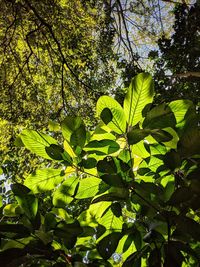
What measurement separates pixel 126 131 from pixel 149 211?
0.64 ft

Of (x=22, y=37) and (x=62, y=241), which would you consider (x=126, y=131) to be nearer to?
(x=62, y=241)

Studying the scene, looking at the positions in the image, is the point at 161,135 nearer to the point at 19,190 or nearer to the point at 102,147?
the point at 102,147

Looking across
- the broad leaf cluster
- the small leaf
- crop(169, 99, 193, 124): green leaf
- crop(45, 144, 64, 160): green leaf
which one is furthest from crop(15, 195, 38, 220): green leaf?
crop(169, 99, 193, 124): green leaf

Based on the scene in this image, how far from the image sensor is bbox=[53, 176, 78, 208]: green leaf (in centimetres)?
91

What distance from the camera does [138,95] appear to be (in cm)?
82

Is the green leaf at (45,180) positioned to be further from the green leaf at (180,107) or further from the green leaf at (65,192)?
the green leaf at (180,107)

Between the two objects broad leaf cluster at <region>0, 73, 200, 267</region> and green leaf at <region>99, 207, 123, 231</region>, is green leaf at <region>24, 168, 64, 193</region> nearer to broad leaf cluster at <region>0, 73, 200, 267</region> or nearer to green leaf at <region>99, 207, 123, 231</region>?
broad leaf cluster at <region>0, 73, 200, 267</region>

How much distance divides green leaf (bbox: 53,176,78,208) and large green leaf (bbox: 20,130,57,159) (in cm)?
10

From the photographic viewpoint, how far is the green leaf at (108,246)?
76 centimetres

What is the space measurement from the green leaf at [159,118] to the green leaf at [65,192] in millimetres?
265

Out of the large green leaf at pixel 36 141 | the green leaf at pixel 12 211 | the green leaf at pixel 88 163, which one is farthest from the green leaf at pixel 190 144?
the green leaf at pixel 12 211

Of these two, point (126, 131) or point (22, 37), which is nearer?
point (126, 131)

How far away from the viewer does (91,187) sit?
2.93 feet

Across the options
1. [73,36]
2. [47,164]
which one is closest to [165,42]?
[73,36]
